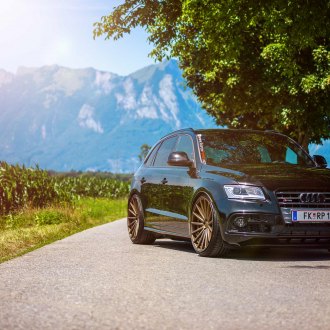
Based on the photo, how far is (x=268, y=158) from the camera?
10.3 meters

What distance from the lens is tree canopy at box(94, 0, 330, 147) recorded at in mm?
15141

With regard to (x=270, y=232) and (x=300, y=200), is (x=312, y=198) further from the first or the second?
(x=270, y=232)

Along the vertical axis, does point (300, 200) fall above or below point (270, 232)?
above

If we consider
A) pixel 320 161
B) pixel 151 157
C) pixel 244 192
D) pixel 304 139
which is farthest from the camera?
pixel 304 139

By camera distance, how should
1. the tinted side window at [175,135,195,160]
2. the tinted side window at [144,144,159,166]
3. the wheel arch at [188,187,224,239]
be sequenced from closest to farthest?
the wheel arch at [188,187,224,239] → the tinted side window at [175,135,195,160] → the tinted side window at [144,144,159,166]

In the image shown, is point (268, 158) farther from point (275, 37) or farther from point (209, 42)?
point (275, 37)

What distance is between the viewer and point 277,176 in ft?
29.9

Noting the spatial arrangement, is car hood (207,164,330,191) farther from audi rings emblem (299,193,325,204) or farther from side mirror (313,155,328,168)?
side mirror (313,155,328,168)

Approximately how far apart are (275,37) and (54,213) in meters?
9.72

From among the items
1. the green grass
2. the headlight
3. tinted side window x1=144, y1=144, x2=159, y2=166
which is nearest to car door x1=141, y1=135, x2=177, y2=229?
tinted side window x1=144, y1=144, x2=159, y2=166

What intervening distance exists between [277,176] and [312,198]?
0.50m

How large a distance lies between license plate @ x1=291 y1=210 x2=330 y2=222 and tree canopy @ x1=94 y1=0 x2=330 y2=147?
612 centimetres

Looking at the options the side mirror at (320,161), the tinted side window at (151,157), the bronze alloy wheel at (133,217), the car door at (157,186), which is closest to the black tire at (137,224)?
the bronze alloy wheel at (133,217)

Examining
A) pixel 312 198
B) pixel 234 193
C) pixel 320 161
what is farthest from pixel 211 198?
pixel 320 161
